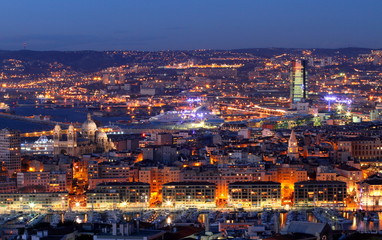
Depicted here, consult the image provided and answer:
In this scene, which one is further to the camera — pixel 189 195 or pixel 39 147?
pixel 39 147

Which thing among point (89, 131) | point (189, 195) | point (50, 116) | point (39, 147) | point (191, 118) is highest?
point (89, 131)

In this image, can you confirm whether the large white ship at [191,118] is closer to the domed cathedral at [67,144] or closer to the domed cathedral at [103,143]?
the domed cathedral at [103,143]

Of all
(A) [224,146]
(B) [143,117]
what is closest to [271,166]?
(A) [224,146]

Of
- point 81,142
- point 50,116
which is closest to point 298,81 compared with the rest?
point 50,116

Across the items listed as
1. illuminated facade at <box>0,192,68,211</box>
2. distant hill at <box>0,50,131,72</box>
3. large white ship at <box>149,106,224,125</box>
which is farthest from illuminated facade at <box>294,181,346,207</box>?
distant hill at <box>0,50,131,72</box>

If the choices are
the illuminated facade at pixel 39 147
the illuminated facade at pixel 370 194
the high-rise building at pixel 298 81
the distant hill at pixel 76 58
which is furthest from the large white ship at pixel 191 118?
the distant hill at pixel 76 58

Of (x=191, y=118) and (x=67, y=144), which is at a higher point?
(x=67, y=144)

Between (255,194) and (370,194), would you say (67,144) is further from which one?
(370,194)

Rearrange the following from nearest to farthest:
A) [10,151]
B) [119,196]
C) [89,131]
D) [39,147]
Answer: [119,196], [10,151], [89,131], [39,147]
